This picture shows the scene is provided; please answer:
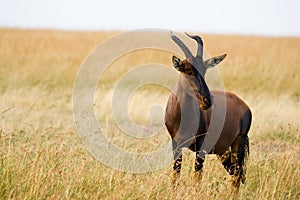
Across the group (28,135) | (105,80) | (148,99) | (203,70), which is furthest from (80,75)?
(203,70)

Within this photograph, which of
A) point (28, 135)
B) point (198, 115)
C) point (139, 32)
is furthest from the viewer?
point (139, 32)

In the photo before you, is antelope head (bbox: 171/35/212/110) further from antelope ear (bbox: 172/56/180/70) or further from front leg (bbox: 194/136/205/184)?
front leg (bbox: 194/136/205/184)

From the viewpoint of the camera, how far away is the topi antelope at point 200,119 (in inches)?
236

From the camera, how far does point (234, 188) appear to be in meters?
5.98

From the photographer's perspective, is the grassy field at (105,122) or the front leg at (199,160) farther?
the front leg at (199,160)

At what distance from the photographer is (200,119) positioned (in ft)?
20.6

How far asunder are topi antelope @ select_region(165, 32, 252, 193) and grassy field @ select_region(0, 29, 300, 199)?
0.62 feet

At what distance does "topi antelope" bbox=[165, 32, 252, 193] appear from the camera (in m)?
5.99

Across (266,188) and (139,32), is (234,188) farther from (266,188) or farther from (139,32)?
(139,32)

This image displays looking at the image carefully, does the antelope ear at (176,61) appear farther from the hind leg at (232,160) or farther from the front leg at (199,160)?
the hind leg at (232,160)

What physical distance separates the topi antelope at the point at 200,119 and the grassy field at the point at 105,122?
0.19 metres

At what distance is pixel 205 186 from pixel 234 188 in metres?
0.64

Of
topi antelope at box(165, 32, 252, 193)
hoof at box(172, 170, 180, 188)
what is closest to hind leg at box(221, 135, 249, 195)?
topi antelope at box(165, 32, 252, 193)

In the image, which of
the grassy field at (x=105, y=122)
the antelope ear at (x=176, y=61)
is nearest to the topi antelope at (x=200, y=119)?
the antelope ear at (x=176, y=61)
